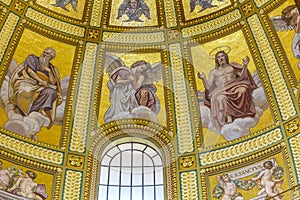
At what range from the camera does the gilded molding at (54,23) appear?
745 inches

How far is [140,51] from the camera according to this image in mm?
19781

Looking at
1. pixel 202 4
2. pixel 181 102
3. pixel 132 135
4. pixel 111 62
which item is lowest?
pixel 132 135

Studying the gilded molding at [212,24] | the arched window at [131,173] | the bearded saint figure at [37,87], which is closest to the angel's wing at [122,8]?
the gilded molding at [212,24]

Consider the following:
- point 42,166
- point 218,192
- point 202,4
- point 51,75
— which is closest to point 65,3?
point 51,75

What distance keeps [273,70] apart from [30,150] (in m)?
7.35

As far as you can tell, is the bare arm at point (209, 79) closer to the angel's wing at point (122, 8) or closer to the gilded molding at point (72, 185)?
the angel's wing at point (122, 8)

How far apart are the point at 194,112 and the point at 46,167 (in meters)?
4.70

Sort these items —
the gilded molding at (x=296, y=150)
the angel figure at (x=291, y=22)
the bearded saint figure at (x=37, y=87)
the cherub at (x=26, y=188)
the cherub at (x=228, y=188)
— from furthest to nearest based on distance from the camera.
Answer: the bearded saint figure at (x=37, y=87) → the angel figure at (x=291, y=22) → the cherub at (x=228, y=188) → the cherub at (x=26, y=188) → the gilded molding at (x=296, y=150)

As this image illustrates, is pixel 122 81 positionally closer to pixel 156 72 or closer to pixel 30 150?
pixel 156 72

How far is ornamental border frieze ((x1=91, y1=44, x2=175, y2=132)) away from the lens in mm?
19047

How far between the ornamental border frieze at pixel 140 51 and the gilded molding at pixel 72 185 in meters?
1.79

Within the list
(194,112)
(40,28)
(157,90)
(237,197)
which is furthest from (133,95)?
(237,197)

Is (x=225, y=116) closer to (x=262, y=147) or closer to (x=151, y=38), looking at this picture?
(x=262, y=147)

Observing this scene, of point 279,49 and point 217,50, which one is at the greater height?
point 217,50
